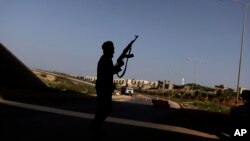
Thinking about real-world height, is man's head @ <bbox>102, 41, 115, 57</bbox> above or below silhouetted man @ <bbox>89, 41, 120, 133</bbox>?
above

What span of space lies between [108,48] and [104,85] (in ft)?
2.49

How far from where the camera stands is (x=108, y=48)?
933 cm

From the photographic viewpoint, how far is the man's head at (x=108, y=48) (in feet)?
30.6

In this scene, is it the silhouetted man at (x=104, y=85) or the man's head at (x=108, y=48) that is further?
the man's head at (x=108, y=48)

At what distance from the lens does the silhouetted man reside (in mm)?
9000

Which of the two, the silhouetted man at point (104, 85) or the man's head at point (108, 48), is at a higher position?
the man's head at point (108, 48)

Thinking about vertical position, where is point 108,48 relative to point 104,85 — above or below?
above

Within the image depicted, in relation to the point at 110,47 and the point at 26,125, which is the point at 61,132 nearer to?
the point at 26,125

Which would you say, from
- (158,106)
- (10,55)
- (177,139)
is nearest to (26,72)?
(10,55)

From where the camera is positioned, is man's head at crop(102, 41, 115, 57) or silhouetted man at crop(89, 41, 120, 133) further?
man's head at crop(102, 41, 115, 57)

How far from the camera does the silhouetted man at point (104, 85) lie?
9000 millimetres

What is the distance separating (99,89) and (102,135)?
870 mm

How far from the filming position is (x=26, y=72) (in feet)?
136

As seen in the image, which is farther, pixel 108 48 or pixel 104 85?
pixel 108 48
